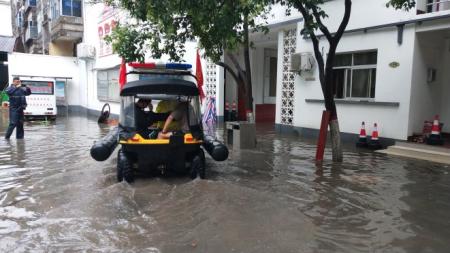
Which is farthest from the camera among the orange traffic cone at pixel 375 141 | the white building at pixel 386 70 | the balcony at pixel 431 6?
the orange traffic cone at pixel 375 141

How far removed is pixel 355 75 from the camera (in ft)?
38.0

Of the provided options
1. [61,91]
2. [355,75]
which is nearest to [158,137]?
[355,75]

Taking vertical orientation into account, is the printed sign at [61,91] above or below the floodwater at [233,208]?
above

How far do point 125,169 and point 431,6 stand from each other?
847 centimetres

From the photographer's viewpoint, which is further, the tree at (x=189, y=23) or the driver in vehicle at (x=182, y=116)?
the driver in vehicle at (x=182, y=116)

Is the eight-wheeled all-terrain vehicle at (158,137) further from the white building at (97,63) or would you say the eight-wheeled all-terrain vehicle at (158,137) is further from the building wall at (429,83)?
the white building at (97,63)

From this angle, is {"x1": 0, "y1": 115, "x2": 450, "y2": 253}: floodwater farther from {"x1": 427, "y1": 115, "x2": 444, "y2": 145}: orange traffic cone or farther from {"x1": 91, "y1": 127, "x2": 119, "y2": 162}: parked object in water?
{"x1": 427, "y1": 115, "x2": 444, "y2": 145}: orange traffic cone

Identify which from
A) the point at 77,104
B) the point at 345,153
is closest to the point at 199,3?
the point at 345,153

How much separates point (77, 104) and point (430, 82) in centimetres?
2417

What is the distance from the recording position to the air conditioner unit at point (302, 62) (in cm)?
1241

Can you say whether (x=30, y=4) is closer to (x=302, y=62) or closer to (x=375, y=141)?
(x=302, y=62)

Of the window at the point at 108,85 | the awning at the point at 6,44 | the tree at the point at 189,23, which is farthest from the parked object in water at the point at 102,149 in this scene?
the awning at the point at 6,44

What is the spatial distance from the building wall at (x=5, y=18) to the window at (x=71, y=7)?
67.5 feet

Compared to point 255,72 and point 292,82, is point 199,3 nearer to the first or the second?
point 292,82
